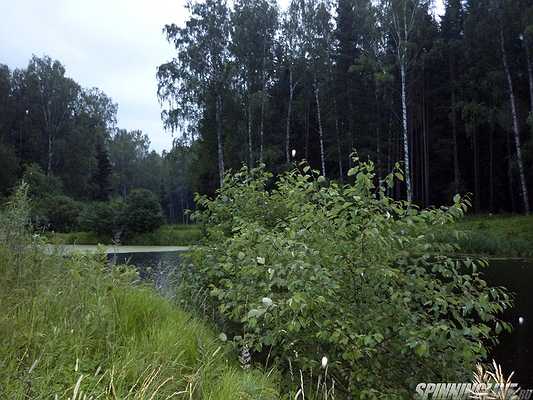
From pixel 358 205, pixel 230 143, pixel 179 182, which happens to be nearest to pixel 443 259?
pixel 358 205

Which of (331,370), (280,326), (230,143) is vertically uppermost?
(230,143)

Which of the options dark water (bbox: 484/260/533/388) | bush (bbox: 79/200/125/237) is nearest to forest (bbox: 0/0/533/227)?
bush (bbox: 79/200/125/237)

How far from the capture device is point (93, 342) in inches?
110

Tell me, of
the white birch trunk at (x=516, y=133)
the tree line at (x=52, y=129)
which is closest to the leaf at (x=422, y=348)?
the white birch trunk at (x=516, y=133)

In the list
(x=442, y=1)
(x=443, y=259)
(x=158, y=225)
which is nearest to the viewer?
(x=443, y=259)

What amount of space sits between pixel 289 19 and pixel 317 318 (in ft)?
90.4

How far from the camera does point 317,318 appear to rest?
3.23m

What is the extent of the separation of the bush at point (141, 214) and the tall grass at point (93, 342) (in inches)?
852

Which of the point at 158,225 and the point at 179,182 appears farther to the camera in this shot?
the point at 179,182

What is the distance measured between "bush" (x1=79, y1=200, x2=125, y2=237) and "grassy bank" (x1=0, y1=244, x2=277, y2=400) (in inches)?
859

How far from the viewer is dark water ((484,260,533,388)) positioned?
525 cm

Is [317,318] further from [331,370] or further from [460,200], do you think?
[460,200]

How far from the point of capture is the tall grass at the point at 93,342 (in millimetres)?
2197

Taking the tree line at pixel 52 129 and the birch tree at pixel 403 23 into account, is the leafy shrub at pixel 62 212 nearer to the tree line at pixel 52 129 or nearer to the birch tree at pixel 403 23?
the tree line at pixel 52 129
